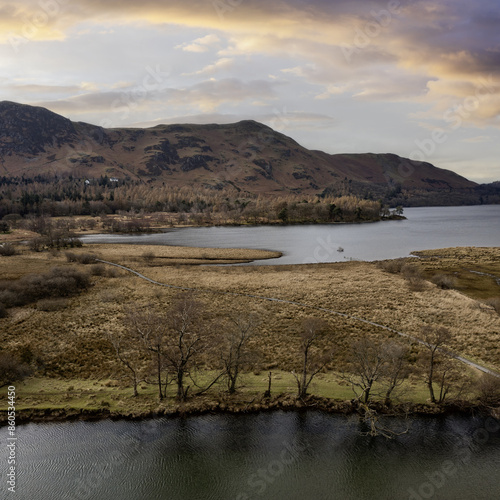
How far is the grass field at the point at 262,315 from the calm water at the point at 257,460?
10.5 feet

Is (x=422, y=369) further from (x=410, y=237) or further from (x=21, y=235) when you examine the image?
(x=21, y=235)

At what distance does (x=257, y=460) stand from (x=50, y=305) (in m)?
38.4

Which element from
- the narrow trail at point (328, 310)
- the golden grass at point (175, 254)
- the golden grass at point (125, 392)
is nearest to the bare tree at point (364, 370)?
the golden grass at point (125, 392)

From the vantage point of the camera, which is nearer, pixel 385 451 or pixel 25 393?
pixel 385 451

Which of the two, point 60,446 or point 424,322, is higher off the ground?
point 424,322

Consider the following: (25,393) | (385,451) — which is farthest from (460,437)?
(25,393)

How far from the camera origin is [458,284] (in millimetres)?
63500

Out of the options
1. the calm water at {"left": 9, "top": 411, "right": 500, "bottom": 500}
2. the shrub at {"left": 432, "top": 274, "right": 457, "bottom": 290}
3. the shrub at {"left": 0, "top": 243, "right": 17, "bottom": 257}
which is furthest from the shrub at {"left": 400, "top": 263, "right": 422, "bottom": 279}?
the shrub at {"left": 0, "top": 243, "right": 17, "bottom": 257}

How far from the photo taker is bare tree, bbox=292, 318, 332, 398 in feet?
90.6

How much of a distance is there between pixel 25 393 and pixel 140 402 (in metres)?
9.72

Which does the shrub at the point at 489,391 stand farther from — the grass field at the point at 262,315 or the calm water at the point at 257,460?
the grass field at the point at 262,315

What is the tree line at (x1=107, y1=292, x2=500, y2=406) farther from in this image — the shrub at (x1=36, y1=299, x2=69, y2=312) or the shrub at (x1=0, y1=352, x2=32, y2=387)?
the shrub at (x1=36, y1=299, x2=69, y2=312)

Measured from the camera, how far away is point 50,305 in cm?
4788

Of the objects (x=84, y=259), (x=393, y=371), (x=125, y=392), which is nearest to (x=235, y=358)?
(x=125, y=392)
